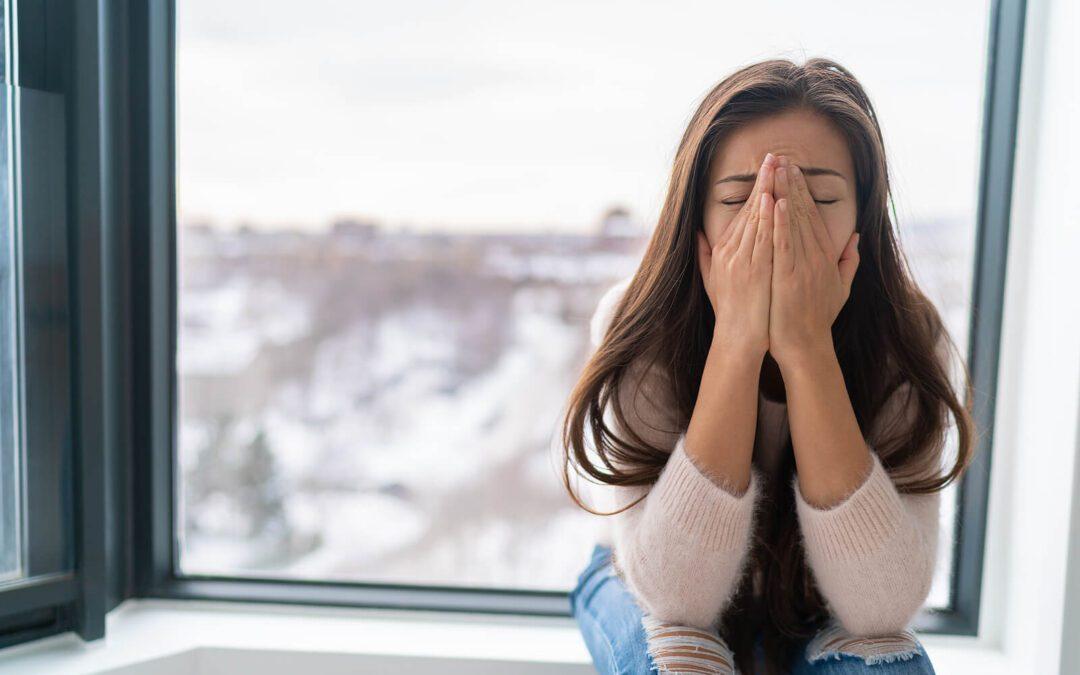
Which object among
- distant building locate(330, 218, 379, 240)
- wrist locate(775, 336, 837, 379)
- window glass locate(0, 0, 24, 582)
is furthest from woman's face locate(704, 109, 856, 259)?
window glass locate(0, 0, 24, 582)

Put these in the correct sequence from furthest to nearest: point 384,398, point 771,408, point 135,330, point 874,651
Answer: point 384,398, point 135,330, point 771,408, point 874,651

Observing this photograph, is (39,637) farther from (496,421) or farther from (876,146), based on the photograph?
(876,146)

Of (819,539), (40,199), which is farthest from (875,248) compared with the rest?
(40,199)

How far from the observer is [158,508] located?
1.30m

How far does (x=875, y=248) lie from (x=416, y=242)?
2.61ft

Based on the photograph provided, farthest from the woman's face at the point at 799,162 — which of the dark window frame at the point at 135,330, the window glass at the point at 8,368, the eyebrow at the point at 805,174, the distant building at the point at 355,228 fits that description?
the window glass at the point at 8,368

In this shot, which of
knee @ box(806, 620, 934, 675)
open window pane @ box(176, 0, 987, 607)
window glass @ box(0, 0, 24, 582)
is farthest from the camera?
open window pane @ box(176, 0, 987, 607)

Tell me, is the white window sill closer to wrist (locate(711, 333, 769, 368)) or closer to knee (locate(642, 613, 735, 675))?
knee (locate(642, 613, 735, 675))

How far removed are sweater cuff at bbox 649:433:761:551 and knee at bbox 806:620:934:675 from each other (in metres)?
0.16

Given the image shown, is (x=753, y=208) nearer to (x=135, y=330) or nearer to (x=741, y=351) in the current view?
(x=741, y=351)

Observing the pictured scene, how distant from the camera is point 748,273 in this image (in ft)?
2.80

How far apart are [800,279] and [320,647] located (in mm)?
938

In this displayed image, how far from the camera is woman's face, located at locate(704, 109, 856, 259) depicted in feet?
2.78

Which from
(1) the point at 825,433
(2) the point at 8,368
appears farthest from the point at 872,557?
(2) the point at 8,368
